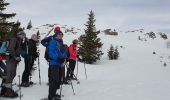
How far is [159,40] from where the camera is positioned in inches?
2611

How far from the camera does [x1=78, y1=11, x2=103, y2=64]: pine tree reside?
3653cm

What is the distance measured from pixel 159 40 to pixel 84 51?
33695 millimetres

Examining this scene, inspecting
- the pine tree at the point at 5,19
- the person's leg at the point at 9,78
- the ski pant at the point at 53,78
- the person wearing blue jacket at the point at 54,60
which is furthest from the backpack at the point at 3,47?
the pine tree at the point at 5,19

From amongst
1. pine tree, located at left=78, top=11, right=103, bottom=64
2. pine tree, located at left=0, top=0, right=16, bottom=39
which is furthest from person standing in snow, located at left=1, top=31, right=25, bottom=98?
pine tree, located at left=78, top=11, right=103, bottom=64

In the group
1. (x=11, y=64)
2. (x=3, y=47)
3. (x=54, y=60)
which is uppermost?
(x=3, y=47)

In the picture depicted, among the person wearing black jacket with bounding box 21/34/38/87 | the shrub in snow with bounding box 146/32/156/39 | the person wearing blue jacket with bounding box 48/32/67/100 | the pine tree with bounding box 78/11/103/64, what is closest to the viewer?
the person wearing blue jacket with bounding box 48/32/67/100

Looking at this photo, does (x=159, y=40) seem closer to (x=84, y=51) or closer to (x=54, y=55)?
(x=84, y=51)

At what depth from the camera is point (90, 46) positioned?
37375 millimetres

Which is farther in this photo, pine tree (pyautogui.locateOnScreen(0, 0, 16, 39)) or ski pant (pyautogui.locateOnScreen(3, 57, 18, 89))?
pine tree (pyautogui.locateOnScreen(0, 0, 16, 39))

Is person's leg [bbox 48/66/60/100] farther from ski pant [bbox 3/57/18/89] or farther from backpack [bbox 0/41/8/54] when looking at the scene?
backpack [bbox 0/41/8/54]

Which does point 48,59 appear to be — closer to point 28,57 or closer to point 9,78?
point 9,78

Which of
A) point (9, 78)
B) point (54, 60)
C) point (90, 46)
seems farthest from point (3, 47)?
point (90, 46)

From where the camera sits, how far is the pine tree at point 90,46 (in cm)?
3653

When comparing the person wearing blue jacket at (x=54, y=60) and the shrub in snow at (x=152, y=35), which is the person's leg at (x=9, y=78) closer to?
the person wearing blue jacket at (x=54, y=60)
